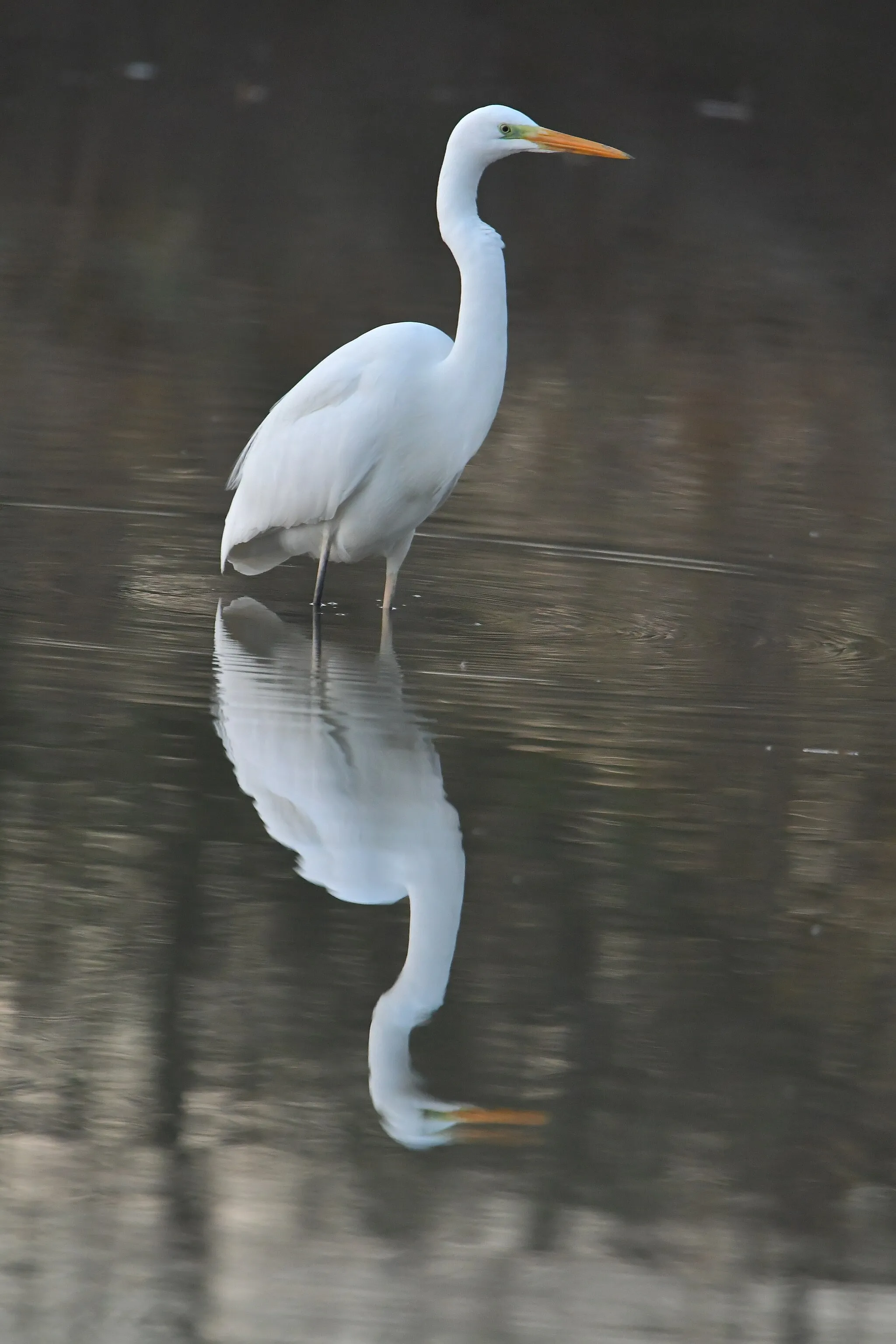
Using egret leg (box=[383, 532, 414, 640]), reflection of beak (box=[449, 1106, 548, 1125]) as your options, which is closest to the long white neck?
egret leg (box=[383, 532, 414, 640])

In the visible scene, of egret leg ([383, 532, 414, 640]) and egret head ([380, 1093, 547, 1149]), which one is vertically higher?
egret head ([380, 1093, 547, 1149])

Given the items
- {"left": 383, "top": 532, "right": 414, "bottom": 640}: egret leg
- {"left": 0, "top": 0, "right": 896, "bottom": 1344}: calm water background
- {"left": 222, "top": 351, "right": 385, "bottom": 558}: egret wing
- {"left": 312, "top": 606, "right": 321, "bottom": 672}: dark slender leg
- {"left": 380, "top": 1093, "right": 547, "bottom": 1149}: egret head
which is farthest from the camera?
{"left": 383, "top": 532, "right": 414, "bottom": 640}: egret leg

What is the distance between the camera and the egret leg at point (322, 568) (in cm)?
716

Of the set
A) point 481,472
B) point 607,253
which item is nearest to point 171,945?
point 481,472

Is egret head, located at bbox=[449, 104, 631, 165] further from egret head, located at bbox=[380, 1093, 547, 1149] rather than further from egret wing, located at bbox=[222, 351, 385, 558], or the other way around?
egret head, located at bbox=[380, 1093, 547, 1149]

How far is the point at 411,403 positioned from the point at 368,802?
2.04 m

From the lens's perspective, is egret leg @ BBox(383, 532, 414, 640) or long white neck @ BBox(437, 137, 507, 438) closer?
long white neck @ BBox(437, 137, 507, 438)

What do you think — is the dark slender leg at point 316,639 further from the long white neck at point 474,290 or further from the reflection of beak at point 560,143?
the reflection of beak at point 560,143

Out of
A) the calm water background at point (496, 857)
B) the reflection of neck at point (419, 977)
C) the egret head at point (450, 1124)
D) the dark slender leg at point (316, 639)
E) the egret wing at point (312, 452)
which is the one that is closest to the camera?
the calm water background at point (496, 857)

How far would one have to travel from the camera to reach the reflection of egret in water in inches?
147

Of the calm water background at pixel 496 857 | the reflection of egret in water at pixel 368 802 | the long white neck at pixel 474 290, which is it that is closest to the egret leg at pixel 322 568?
the calm water background at pixel 496 857

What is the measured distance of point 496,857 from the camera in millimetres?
4785

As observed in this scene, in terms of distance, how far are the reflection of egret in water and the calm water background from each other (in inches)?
2.1

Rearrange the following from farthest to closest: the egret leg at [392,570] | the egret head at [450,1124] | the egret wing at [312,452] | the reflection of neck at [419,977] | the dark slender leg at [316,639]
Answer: the egret leg at [392,570]
the egret wing at [312,452]
the dark slender leg at [316,639]
the reflection of neck at [419,977]
the egret head at [450,1124]
